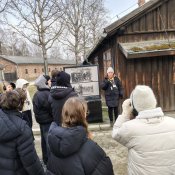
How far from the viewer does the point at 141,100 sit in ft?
8.05

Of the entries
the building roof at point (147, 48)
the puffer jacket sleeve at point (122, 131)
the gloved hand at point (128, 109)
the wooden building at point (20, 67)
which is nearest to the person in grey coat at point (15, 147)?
the puffer jacket sleeve at point (122, 131)

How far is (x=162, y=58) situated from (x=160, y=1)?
7.12 ft

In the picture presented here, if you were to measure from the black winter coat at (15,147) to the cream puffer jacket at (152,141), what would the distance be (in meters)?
1.15

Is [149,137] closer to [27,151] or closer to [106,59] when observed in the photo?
[27,151]

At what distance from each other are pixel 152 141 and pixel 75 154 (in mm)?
711

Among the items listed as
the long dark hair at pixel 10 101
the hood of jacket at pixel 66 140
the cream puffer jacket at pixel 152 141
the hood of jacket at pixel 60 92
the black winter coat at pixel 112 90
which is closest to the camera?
the hood of jacket at pixel 66 140

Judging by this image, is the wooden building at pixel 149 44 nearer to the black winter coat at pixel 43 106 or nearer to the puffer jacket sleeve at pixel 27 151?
the black winter coat at pixel 43 106

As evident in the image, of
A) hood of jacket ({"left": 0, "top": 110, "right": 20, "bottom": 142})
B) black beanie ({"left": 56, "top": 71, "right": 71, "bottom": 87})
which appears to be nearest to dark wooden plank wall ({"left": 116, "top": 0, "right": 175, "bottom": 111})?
black beanie ({"left": 56, "top": 71, "right": 71, "bottom": 87})

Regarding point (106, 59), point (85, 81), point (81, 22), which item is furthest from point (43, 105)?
point (81, 22)

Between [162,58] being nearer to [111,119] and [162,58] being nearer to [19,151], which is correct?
[111,119]

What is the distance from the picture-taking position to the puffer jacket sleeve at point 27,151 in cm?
290

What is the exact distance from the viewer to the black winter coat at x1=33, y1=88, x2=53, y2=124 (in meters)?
5.03

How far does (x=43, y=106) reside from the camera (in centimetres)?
504

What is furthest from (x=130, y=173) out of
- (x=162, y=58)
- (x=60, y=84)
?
(x=162, y=58)
